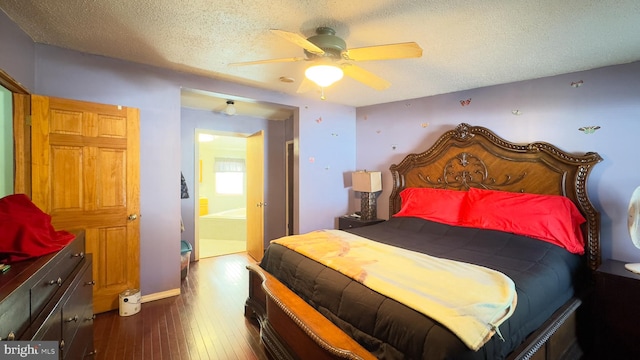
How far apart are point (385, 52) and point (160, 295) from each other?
3.17 metres

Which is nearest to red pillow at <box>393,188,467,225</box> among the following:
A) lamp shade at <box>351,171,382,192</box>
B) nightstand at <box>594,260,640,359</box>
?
lamp shade at <box>351,171,382,192</box>

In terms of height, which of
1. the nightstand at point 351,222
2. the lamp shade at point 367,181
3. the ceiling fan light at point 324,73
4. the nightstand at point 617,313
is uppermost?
the ceiling fan light at point 324,73

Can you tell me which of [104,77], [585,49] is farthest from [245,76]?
[585,49]

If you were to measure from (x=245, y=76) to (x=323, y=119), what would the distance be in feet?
4.49

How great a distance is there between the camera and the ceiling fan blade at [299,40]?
1.54 m

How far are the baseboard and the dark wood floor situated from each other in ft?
0.18

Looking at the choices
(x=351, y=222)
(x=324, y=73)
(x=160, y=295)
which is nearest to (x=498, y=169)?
(x=351, y=222)

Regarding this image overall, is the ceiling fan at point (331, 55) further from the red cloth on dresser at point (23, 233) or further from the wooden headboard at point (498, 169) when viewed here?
the wooden headboard at point (498, 169)

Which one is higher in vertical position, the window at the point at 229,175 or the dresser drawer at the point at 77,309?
the window at the point at 229,175

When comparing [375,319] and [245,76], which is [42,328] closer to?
[375,319]

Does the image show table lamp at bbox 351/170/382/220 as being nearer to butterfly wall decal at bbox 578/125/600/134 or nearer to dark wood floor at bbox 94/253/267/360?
dark wood floor at bbox 94/253/267/360

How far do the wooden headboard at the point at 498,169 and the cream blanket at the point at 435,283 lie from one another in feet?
5.14

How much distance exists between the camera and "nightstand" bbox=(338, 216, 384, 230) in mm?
3845

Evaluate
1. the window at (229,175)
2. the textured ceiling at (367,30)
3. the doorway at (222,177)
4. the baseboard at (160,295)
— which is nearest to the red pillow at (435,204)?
the textured ceiling at (367,30)
